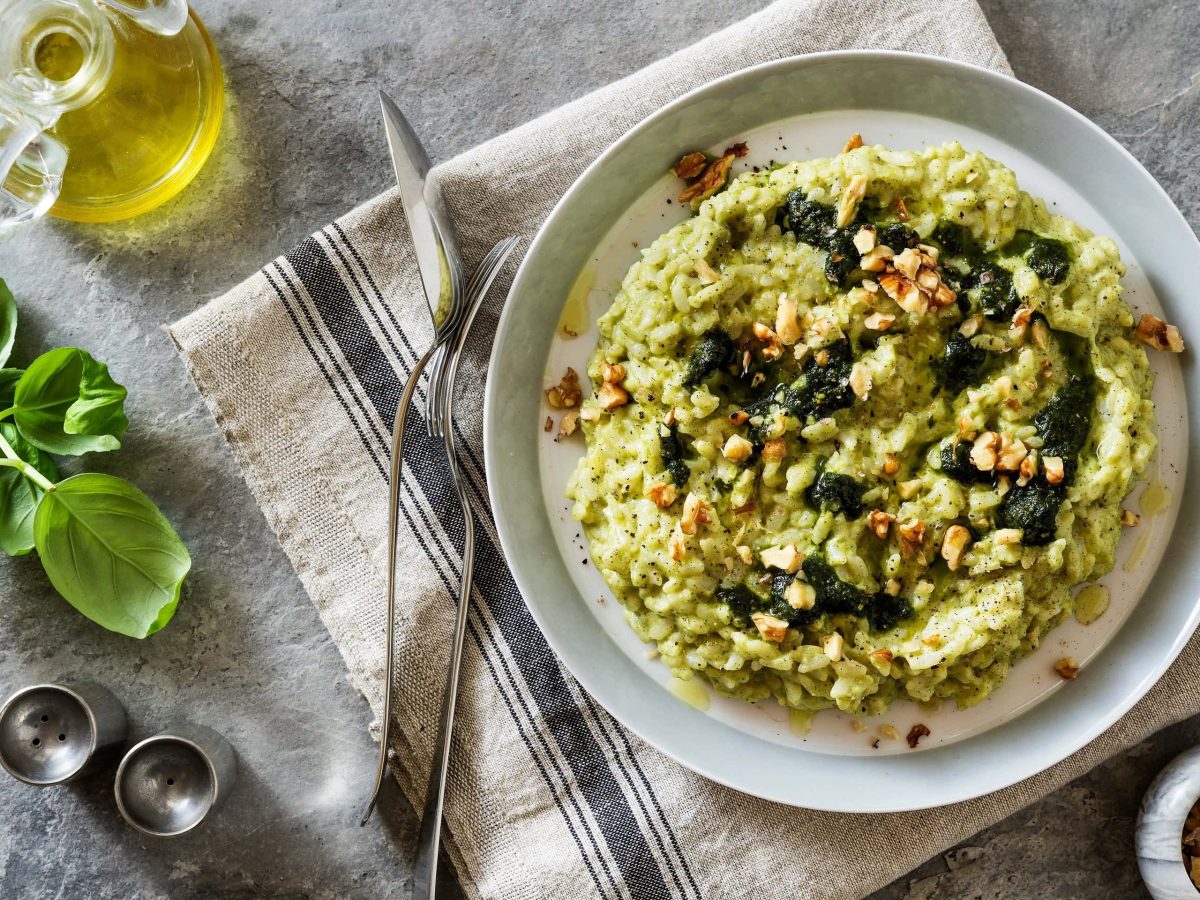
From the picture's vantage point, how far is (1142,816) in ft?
8.98

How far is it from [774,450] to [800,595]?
0.33 m

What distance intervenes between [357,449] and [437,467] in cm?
23

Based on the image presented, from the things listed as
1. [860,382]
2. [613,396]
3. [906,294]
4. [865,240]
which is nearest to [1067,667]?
[860,382]

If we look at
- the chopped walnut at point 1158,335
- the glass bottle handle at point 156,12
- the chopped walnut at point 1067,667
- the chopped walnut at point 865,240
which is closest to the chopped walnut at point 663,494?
the chopped walnut at point 865,240

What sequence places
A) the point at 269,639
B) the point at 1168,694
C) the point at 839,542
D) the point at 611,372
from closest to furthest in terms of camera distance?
1. the point at 839,542
2. the point at 611,372
3. the point at 1168,694
4. the point at 269,639

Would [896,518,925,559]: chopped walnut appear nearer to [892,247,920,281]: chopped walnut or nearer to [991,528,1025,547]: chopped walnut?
[991,528,1025,547]: chopped walnut

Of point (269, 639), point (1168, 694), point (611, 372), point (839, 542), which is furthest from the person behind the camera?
point (269, 639)

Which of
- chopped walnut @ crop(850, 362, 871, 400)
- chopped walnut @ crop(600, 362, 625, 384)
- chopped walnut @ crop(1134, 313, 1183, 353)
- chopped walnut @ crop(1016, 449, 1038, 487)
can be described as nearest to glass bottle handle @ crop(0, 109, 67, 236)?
chopped walnut @ crop(600, 362, 625, 384)

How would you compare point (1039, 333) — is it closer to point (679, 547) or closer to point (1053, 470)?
point (1053, 470)

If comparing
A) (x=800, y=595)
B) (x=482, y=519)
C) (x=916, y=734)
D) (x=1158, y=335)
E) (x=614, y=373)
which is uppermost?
(x=614, y=373)

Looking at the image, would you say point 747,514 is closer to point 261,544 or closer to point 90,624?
point 261,544

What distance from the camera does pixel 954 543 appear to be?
2.25 m

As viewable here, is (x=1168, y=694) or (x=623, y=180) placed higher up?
(x=623, y=180)

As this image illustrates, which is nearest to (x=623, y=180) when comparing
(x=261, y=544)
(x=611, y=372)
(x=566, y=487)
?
(x=611, y=372)
